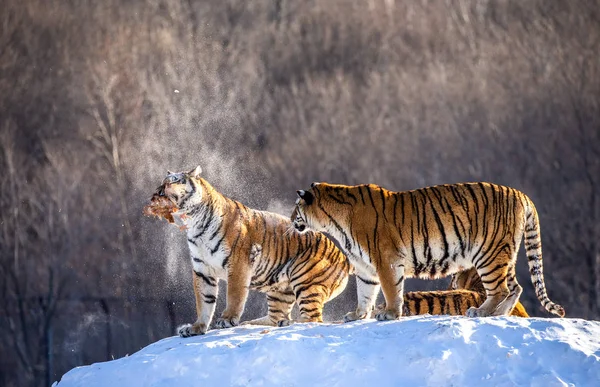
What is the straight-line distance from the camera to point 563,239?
17.9 meters

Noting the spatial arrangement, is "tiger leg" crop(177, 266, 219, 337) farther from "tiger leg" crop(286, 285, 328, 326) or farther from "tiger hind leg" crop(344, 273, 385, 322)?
"tiger hind leg" crop(344, 273, 385, 322)

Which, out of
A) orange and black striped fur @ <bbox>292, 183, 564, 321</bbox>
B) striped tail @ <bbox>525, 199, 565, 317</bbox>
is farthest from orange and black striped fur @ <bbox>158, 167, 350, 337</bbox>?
striped tail @ <bbox>525, 199, 565, 317</bbox>

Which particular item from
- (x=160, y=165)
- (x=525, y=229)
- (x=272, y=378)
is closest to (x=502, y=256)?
(x=525, y=229)

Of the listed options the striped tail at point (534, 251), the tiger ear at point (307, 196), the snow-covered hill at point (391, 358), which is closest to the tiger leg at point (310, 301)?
the tiger ear at point (307, 196)

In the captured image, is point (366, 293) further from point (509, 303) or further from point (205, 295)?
point (205, 295)

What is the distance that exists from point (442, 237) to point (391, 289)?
59 centimetres

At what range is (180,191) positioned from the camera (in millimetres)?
7523

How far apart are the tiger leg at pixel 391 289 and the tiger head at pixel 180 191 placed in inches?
68.2

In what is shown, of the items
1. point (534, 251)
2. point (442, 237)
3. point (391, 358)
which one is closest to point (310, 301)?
point (442, 237)

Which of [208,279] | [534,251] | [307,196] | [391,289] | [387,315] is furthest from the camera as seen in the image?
[208,279]

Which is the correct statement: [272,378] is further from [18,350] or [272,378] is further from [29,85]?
[29,85]

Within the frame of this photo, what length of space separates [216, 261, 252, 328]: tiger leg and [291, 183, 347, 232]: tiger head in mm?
584

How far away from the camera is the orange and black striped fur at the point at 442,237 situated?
6.74m

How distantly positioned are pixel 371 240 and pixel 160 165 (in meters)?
12.4
